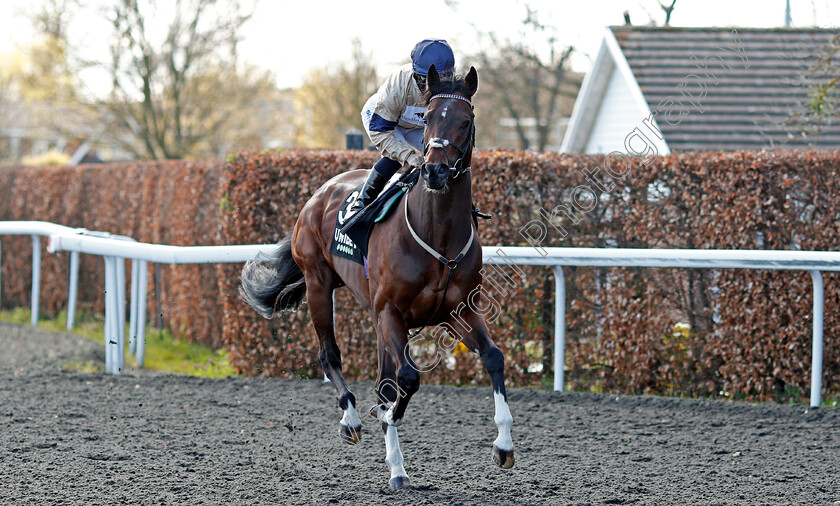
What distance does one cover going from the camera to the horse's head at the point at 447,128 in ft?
12.1

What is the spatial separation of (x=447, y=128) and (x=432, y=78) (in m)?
0.31

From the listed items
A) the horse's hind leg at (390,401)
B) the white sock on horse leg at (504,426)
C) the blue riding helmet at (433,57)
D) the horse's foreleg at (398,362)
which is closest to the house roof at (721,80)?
the blue riding helmet at (433,57)

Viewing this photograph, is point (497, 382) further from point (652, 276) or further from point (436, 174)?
point (652, 276)

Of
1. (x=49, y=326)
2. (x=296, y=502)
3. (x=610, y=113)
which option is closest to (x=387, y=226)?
(x=296, y=502)

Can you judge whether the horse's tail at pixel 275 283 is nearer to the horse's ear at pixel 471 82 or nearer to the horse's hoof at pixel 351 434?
the horse's hoof at pixel 351 434

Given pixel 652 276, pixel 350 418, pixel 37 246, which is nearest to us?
pixel 350 418

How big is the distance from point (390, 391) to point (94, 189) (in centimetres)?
826

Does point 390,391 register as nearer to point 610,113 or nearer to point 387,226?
point 387,226

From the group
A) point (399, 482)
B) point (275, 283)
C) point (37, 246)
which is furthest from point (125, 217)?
point (399, 482)

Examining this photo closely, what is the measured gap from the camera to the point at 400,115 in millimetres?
4664

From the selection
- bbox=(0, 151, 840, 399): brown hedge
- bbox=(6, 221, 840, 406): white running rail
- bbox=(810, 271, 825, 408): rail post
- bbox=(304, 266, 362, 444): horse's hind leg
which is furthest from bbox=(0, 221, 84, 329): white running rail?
bbox=(810, 271, 825, 408): rail post

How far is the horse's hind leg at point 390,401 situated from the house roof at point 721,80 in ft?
28.1

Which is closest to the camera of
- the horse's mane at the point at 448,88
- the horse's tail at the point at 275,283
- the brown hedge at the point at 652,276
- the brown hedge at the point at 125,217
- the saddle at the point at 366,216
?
the horse's mane at the point at 448,88

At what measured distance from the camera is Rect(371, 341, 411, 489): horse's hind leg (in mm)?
4262
